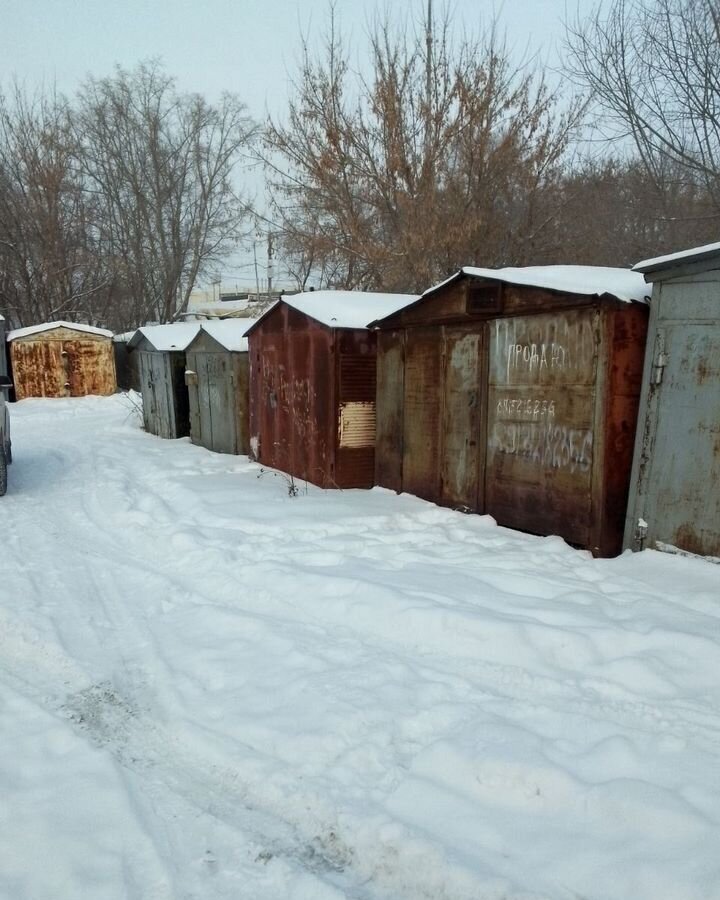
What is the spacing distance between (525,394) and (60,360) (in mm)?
18666

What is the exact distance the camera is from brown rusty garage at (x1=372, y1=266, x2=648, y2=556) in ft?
16.1

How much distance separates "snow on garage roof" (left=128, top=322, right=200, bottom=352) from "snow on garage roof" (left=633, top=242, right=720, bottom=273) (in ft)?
32.9

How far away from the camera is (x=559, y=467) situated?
529 centimetres

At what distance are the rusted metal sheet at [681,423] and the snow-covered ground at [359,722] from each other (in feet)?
0.81

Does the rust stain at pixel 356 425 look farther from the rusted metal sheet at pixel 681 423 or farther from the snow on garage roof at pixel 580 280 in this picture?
the rusted metal sheet at pixel 681 423

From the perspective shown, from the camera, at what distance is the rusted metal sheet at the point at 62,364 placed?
1997cm

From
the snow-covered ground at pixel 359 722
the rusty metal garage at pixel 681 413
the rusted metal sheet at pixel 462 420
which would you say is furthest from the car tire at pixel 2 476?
the rusty metal garage at pixel 681 413

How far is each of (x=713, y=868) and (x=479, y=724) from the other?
1.01 m

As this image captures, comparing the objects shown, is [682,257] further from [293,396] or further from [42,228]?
[42,228]

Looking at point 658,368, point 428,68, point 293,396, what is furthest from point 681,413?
point 428,68

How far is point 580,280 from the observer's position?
536cm

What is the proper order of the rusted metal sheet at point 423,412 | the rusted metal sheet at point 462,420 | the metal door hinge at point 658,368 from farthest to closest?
the rusted metal sheet at point 423,412 → the rusted metal sheet at point 462,420 → the metal door hinge at point 658,368

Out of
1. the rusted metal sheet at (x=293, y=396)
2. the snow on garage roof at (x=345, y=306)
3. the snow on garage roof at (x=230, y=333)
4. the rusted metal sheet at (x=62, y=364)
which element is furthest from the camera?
the rusted metal sheet at (x=62, y=364)

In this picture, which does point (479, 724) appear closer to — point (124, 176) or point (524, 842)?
point (524, 842)
